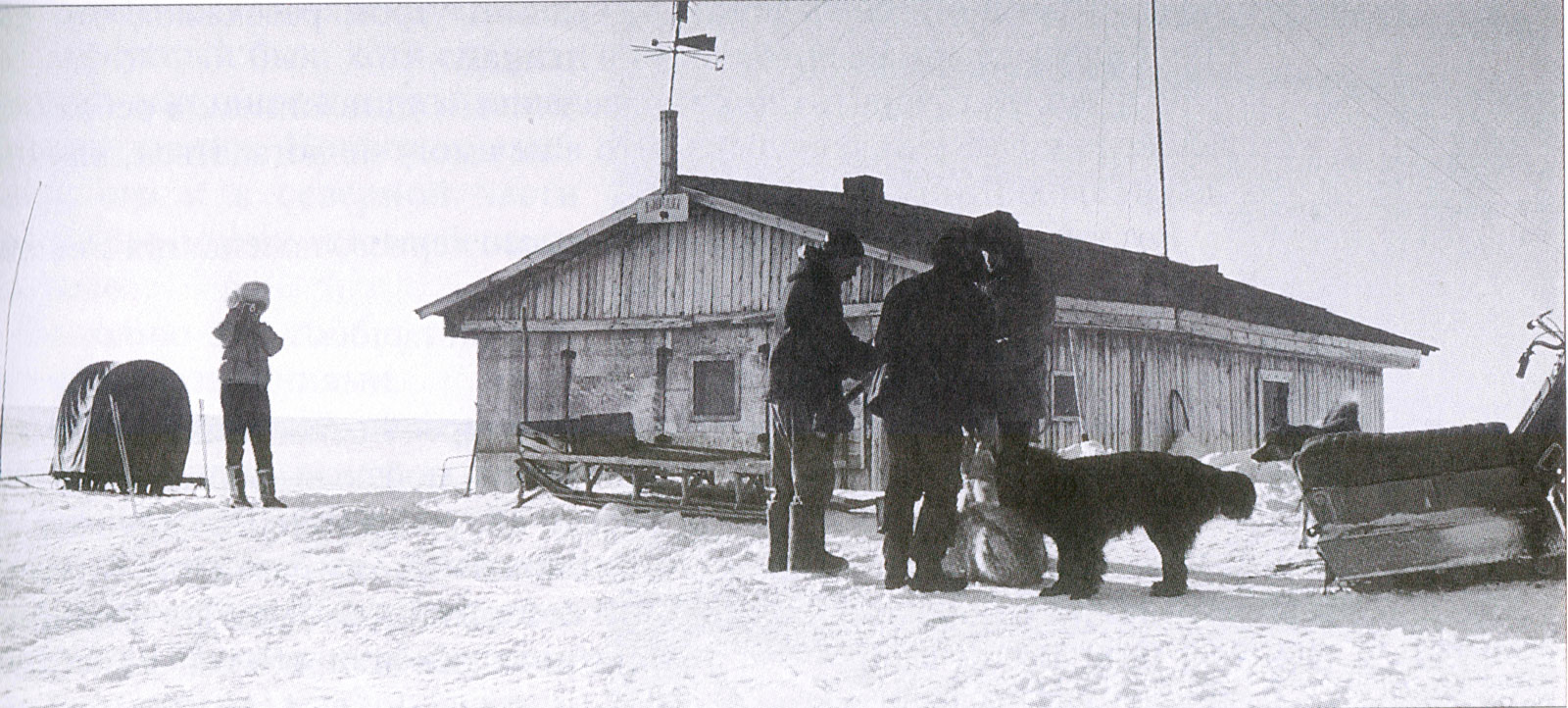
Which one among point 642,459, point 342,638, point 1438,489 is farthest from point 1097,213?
point 342,638

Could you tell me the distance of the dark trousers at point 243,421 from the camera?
6.50 m

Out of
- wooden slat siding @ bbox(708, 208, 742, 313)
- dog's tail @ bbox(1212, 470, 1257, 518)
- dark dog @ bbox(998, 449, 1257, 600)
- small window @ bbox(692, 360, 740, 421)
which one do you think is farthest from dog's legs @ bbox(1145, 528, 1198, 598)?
wooden slat siding @ bbox(708, 208, 742, 313)

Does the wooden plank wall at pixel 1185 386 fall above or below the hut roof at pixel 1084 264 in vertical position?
below

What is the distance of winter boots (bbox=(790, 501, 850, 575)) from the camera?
411 centimetres

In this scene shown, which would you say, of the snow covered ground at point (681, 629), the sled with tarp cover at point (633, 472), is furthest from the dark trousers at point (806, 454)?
the sled with tarp cover at point (633, 472)

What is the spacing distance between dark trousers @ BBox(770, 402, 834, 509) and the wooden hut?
2.90 metres

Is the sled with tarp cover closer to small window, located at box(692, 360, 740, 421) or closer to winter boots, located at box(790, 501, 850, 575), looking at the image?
small window, located at box(692, 360, 740, 421)

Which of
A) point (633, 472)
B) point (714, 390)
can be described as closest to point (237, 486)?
point (633, 472)

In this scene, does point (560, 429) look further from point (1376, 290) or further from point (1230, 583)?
point (1376, 290)

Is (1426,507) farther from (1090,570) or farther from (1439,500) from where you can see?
(1090,570)

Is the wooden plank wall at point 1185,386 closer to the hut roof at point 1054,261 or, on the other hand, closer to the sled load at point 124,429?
the hut roof at point 1054,261

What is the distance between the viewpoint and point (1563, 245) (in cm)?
358

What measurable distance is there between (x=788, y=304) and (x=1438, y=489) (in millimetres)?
2315

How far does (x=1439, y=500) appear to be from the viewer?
10.7ft
